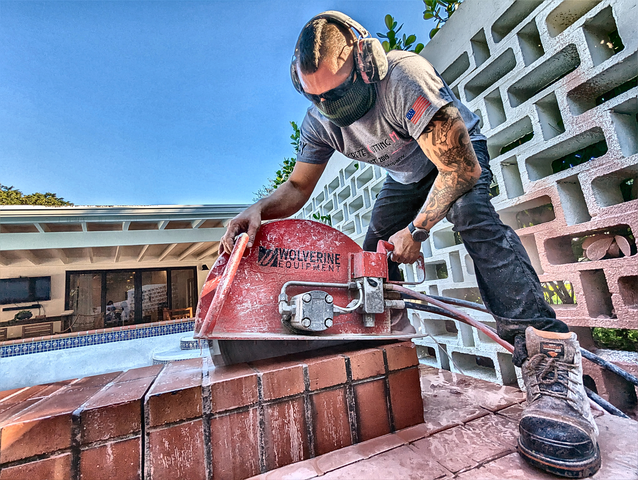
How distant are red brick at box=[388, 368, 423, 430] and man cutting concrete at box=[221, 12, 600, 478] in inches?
12.8

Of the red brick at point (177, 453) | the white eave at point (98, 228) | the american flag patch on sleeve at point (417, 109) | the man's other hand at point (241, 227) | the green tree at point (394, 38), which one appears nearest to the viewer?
the red brick at point (177, 453)

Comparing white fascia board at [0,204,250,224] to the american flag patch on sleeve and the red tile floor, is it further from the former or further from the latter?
the red tile floor

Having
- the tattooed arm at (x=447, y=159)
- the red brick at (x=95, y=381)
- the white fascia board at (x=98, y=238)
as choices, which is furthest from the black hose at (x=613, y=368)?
the white fascia board at (x=98, y=238)

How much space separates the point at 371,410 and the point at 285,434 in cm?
30

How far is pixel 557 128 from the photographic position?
140 centimetres

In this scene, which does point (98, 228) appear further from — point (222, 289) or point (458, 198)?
point (458, 198)

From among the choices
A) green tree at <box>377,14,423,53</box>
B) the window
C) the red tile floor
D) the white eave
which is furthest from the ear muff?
the window

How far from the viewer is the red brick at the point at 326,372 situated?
0.91 m

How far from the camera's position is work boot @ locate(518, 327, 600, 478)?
2.30ft

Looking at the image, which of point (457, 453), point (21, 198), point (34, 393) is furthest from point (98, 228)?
point (21, 198)

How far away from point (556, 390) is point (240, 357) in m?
1.04

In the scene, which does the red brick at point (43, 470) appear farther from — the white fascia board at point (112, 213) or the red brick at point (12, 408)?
the white fascia board at point (112, 213)

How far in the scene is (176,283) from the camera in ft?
34.1

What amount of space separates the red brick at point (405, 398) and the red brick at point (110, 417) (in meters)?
0.79
